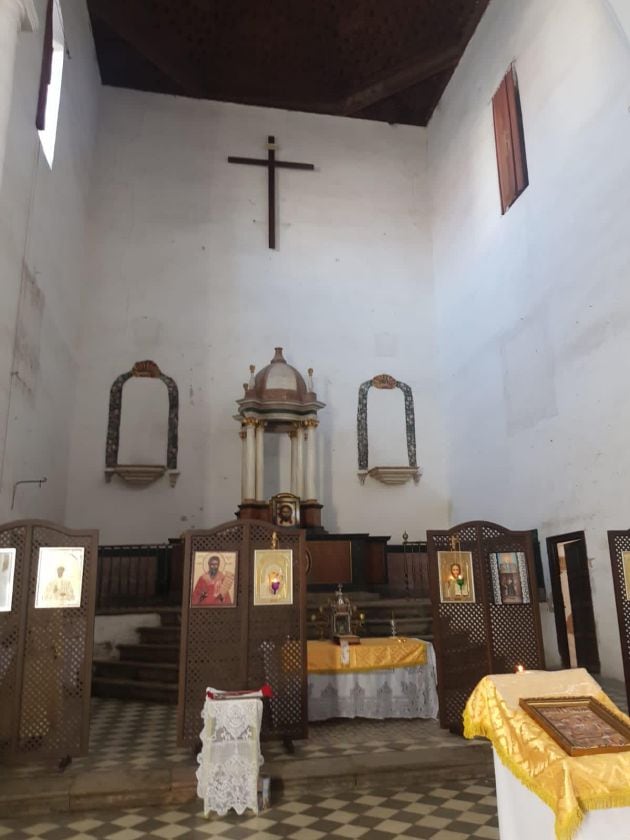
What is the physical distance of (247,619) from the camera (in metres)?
5.51

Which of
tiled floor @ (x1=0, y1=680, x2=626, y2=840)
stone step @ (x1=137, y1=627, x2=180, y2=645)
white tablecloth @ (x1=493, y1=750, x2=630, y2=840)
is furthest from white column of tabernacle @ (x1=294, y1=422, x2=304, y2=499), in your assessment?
white tablecloth @ (x1=493, y1=750, x2=630, y2=840)

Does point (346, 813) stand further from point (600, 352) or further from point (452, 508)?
point (452, 508)

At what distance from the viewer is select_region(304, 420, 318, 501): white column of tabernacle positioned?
1086 cm

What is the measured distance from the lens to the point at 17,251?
8.06 metres

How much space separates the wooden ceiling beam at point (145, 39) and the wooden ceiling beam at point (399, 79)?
315 cm

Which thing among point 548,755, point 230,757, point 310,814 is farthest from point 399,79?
point 548,755

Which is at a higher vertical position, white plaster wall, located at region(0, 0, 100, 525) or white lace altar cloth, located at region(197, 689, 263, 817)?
white plaster wall, located at region(0, 0, 100, 525)

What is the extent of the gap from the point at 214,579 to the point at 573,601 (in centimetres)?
A: 507

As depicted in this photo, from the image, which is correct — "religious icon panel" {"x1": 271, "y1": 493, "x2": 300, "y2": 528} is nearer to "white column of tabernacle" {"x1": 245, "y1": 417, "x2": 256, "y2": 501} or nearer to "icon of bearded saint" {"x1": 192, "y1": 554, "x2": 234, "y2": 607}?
"white column of tabernacle" {"x1": 245, "y1": 417, "x2": 256, "y2": 501}

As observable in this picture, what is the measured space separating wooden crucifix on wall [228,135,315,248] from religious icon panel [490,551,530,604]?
29.3ft

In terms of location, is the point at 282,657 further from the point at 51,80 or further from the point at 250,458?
the point at 51,80

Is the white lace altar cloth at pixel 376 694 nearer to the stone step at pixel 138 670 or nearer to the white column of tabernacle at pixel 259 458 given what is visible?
the stone step at pixel 138 670

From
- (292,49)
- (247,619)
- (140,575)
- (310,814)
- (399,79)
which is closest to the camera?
(310,814)

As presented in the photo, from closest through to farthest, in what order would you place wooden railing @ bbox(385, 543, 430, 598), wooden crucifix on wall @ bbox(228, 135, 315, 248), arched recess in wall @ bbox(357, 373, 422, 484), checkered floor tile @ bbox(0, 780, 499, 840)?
checkered floor tile @ bbox(0, 780, 499, 840) → wooden railing @ bbox(385, 543, 430, 598) → arched recess in wall @ bbox(357, 373, 422, 484) → wooden crucifix on wall @ bbox(228, 135, 315, 248)
